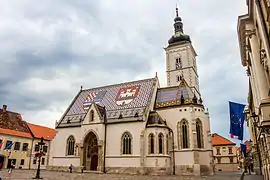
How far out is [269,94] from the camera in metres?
11.1

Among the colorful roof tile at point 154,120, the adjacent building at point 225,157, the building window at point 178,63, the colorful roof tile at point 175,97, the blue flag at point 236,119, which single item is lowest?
the adjacent building at point 225,157

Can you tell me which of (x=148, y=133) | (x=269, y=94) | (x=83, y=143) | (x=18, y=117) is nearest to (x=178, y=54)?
(x=148, y=133)

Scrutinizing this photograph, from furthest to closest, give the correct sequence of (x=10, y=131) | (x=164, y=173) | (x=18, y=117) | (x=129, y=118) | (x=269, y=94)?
(x=18, y=117) → (x=10, y=131) → (x=129, y=118) → (x=164, y=173) → (x=269, y=94)

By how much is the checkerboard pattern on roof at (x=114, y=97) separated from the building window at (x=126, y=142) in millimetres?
4697

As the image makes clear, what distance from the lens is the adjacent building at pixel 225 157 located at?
196ft

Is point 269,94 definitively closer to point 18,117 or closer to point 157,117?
point 157,117

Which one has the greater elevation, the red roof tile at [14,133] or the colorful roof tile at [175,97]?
the colorful roof tile at [175,97]

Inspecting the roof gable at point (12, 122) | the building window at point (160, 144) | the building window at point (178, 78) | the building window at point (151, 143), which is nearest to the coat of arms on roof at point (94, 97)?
the building window at point (151, 143)

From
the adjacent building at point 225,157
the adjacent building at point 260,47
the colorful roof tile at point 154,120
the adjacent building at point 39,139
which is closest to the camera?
the adjacent building at point 260,47

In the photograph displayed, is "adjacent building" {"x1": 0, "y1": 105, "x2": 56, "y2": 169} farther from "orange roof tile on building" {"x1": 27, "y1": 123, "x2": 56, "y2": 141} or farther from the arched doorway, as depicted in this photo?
the arched doorway

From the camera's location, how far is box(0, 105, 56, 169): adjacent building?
41.4 m

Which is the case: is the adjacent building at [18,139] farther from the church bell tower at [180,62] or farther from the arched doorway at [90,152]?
the church bell tower at [180,62]

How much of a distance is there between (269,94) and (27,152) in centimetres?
4594

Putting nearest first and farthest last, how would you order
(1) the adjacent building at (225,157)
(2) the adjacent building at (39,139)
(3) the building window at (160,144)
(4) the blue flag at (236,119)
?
(4) the blue flag at (236,119) → (3) the building window at (160,144) → (2) the adjacent building at (39,139) → (1) the adjacent building at (225,157)
